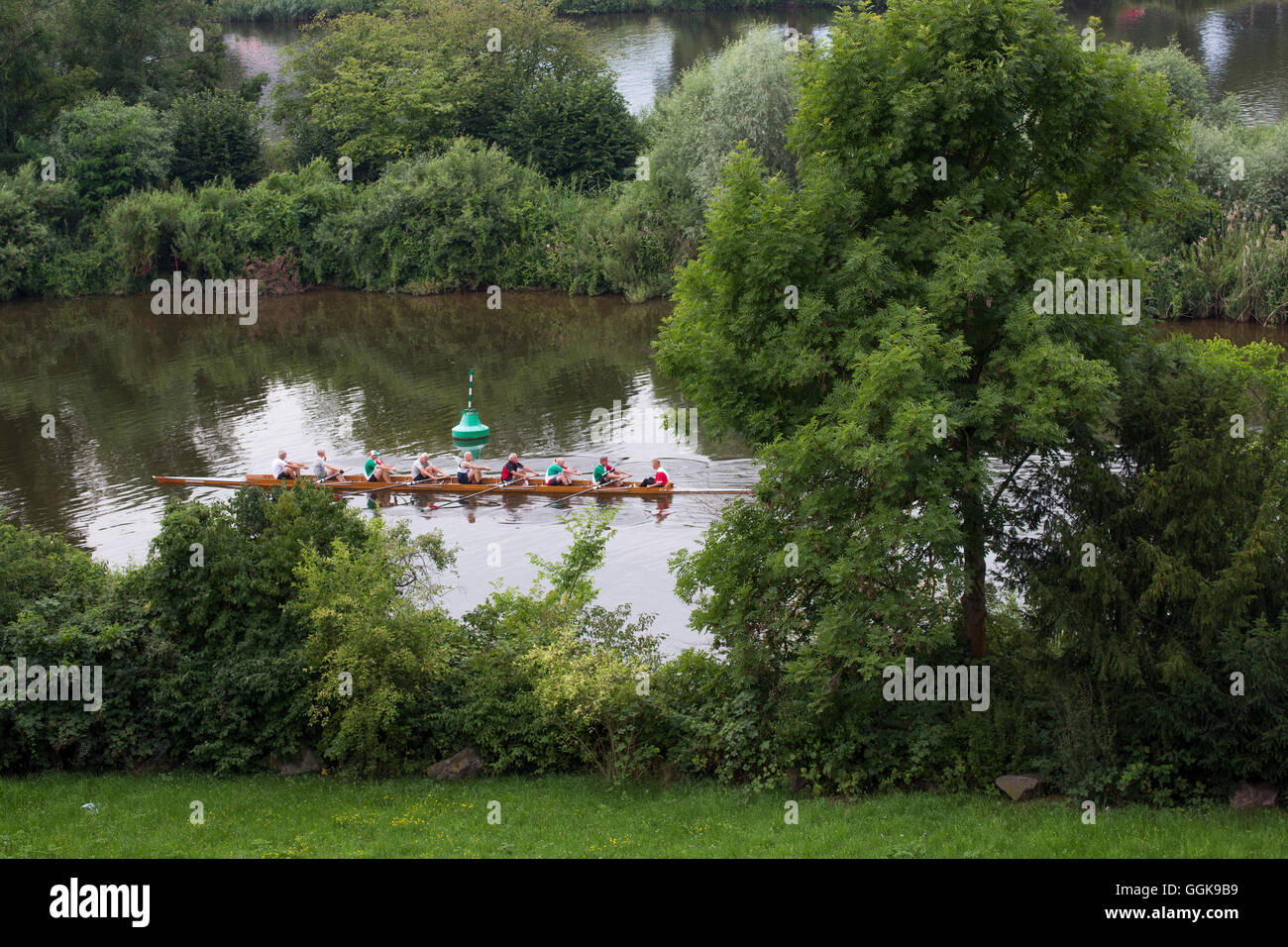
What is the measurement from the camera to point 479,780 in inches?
681

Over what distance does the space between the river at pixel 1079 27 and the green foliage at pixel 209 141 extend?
1126 centimetres

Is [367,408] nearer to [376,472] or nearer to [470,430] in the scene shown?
[470,430]

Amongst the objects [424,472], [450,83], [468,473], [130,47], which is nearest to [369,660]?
[468,473]

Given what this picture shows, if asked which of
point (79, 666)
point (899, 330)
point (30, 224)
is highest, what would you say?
point (30, 224)

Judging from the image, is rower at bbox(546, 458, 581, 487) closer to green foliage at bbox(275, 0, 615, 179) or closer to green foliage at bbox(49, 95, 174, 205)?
green foliage at bbox(275, 0, 615, 179)

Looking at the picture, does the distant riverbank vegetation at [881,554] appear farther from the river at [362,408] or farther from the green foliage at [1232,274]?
the green foliage at [1232,274]

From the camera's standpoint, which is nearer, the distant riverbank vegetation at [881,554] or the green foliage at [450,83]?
the distant riverbank vegetation at [881,554]

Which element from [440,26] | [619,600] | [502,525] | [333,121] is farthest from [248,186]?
[619,600]

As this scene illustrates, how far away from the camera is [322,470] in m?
32.0

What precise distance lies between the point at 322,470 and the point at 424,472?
8.51 feet

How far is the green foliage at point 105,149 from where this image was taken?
190ft

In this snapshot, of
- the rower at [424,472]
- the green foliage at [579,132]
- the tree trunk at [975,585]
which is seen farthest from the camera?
the green foliage at [579,132]

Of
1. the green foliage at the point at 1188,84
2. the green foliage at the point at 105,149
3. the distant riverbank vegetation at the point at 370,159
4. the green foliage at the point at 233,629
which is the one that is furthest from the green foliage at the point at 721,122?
the green foliage at the point at 233,629

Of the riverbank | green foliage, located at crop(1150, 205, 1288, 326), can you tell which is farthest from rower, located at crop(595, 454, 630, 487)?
the riverbank
